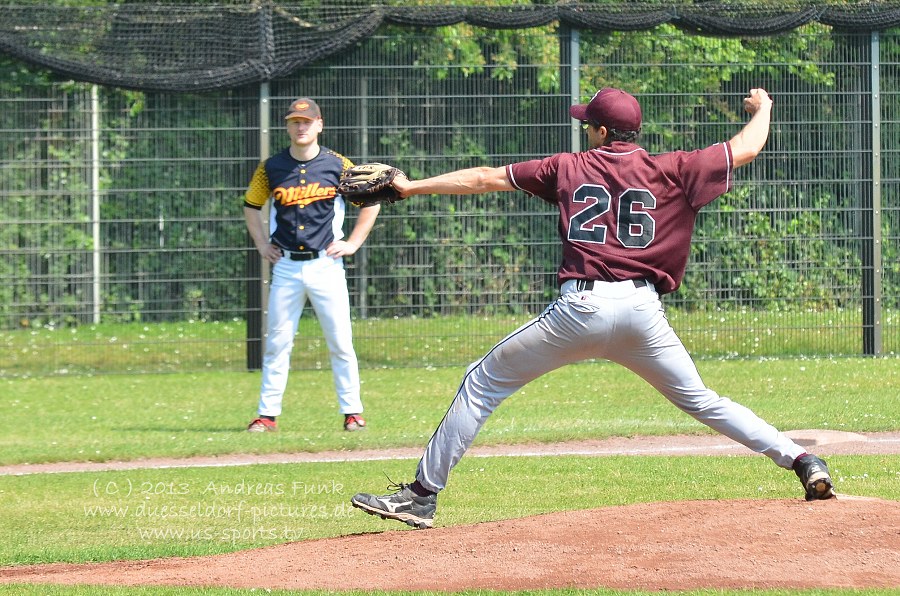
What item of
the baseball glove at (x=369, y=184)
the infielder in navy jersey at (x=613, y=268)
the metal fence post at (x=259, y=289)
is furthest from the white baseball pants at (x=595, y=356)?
the metal fence post at (x=259, y=289)

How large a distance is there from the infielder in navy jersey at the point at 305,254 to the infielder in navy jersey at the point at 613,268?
3842 millimetres

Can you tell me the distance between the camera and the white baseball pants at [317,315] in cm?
997

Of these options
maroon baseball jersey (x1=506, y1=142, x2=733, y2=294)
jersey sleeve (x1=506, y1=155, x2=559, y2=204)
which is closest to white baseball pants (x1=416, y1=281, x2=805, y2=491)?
maroon baseball jersey (x1=506, y1=142, x2=733, y2=294)

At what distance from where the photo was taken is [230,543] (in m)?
6.68

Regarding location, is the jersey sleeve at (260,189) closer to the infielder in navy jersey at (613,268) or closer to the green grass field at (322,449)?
the green grass field at (322,449)

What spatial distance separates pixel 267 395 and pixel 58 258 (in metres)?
4.99

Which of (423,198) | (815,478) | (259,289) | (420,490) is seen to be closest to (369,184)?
(420,490)

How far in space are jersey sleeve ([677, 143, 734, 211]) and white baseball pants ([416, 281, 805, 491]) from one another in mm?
478

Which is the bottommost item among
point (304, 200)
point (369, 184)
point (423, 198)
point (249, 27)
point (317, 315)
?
point (317, 315)

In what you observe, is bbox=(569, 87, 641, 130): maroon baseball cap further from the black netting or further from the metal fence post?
the metal fence post

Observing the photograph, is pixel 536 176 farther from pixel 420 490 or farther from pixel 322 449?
pixel 322 449

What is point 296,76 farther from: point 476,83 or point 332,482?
point 332,482

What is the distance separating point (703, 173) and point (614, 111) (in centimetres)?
49

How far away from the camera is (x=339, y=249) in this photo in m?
9.98
